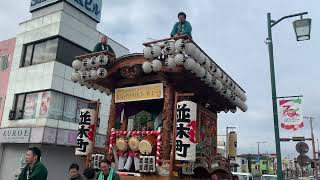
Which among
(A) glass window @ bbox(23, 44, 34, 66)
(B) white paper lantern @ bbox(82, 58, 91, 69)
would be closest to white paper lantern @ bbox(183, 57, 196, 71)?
(B) white paper lantern @ bbox(82, 58, 91, 69)

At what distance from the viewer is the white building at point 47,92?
20.5m

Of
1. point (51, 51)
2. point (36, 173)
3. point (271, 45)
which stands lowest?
point (36, 173)

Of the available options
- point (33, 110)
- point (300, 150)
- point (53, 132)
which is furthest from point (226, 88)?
point (33, 110)

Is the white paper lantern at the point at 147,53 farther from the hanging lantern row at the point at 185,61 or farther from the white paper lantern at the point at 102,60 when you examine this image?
the white paper lantern at the point at 102,60

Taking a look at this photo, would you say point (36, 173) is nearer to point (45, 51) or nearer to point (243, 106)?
point (243, 106)

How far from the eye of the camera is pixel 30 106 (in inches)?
850

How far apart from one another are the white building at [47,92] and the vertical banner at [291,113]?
1444 cm

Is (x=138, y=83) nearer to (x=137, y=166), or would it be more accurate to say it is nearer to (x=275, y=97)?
(x=137, y=166)

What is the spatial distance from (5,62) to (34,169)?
21.0 meters

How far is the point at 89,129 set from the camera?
38.7 ft

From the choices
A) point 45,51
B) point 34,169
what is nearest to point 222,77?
point 34,169

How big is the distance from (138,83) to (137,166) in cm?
289

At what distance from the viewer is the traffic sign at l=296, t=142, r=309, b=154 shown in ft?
41.9

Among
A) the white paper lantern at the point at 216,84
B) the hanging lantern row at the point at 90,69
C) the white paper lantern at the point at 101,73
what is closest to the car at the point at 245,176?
the white paper lantern at the point at 216,84
